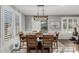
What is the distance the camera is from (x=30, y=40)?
5.66 metres

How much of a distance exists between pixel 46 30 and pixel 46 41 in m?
6.22

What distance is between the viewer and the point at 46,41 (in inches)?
225

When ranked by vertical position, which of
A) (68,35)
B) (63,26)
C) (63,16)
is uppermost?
(63,16)

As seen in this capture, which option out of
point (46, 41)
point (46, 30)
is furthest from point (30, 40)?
point (46, 30)

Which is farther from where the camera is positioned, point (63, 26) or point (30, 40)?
point (63, 26)
